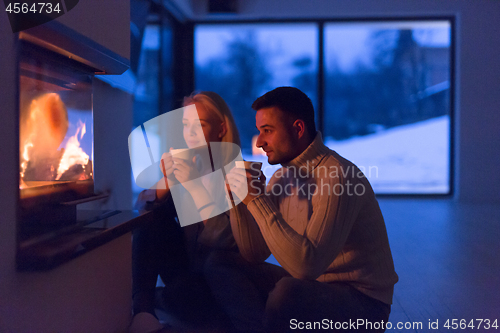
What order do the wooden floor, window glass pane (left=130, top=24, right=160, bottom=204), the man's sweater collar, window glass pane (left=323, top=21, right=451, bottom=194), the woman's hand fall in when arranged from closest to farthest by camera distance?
the man's sweater collar, the woman's hand, the wooden floor, window glass pane (left=130, top=24, right=160, bottom=204), window glass pane (left=323, top=21, right=451, bottom=194)

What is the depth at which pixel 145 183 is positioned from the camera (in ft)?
5.14

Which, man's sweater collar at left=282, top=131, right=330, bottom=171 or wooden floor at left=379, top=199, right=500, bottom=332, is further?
wooden floor at left=379, top=199, right=500, bottom=332

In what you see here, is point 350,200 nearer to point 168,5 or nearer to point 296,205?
point 296,205

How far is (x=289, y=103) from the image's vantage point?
3.83 feet

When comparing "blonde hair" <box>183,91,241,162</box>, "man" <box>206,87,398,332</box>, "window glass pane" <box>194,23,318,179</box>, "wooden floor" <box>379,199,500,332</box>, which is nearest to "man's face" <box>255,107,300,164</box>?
"man" <box>206,87,398,332</box>

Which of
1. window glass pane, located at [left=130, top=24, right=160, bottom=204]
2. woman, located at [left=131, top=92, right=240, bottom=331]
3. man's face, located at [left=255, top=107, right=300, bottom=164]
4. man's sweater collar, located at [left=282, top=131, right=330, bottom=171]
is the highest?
window glass pane, located at [left=130, top=24, right=160, bottom=204]

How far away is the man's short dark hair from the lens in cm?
117

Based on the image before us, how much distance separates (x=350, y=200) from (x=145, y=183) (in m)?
0.91

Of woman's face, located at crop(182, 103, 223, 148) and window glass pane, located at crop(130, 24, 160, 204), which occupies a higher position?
window glass pane, located at crop(130, 24, 160, 204)

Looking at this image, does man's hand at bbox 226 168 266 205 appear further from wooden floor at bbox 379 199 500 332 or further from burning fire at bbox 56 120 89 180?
wooden floor at bbox 379 199 500 332

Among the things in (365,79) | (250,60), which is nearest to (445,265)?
(365,79)

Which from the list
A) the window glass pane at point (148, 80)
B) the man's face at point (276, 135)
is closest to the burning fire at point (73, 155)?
the man's face at point (276, 135)

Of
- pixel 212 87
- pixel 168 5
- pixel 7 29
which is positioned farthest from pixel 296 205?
pixel 212 87

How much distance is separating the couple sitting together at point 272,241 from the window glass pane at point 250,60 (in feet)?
12.6
